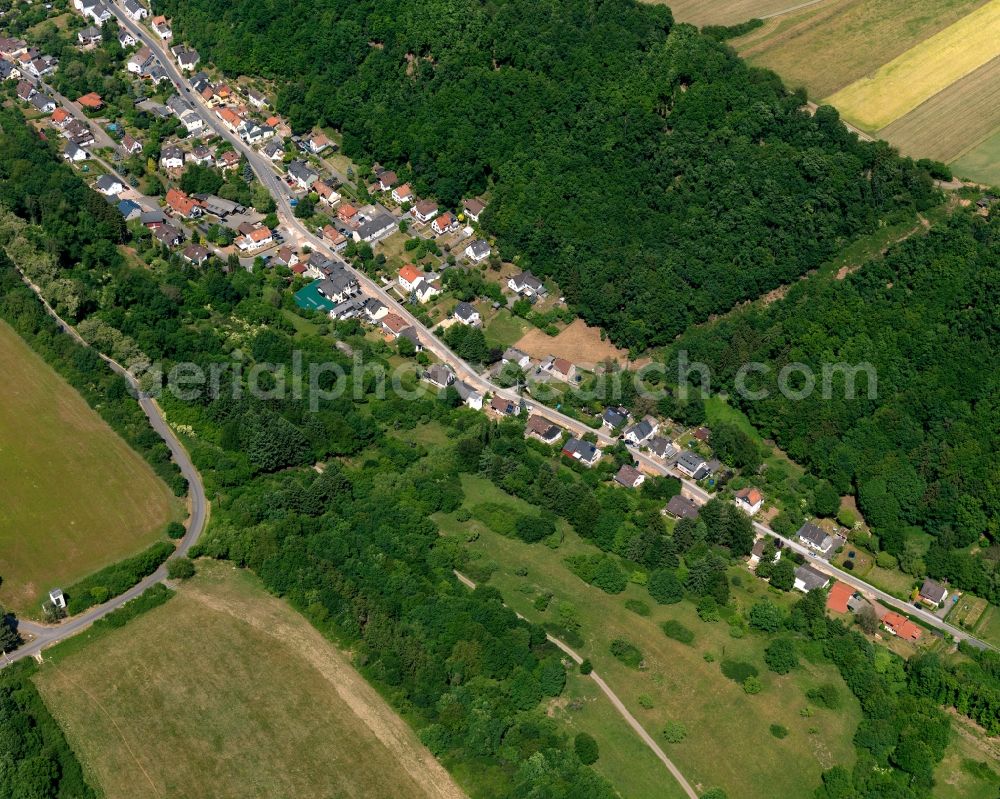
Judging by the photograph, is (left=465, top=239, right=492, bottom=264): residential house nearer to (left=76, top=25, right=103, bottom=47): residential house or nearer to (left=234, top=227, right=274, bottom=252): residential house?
(left=234, top=227, right=274, bottom=252): residential house

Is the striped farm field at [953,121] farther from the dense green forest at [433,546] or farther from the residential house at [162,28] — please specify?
the residential house at [162,28]

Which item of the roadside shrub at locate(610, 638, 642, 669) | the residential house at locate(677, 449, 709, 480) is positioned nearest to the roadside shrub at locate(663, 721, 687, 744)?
the roadside shrub at locate(610, 638, 642, 669)

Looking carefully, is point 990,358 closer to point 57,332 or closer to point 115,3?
point 57,332

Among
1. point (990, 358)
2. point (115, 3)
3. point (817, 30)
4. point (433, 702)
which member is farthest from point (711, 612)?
point (115, 3)

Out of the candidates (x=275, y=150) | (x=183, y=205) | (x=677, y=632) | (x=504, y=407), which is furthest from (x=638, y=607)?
(x=275, y=150)

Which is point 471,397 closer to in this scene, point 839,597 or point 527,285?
point 527,285

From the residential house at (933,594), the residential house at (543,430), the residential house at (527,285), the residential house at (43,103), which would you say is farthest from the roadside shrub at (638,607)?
the residential house at (43,103)
